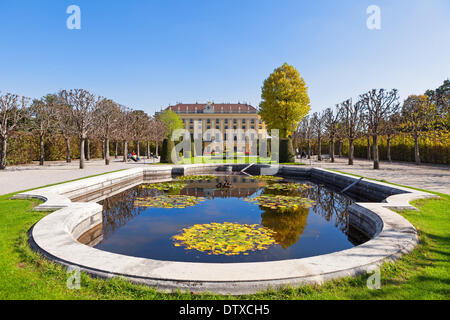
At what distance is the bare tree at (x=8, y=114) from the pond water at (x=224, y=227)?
1292 centimetres

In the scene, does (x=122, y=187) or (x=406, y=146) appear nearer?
(x=122, y=187)

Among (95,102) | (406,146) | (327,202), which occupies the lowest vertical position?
Result: (327,202)

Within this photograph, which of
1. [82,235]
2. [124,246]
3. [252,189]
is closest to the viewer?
[124,246]

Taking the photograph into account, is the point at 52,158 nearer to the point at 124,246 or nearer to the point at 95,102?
the point at 95,102

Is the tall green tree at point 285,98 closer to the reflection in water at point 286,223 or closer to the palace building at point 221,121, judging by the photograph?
the reflection in water at point 286,223

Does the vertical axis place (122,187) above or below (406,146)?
below

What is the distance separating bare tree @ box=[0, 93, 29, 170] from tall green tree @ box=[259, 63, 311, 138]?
21157 mm

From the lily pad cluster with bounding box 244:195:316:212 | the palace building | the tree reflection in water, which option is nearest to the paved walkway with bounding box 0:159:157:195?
the lily pad cluster with bounding box 244:195:316:212

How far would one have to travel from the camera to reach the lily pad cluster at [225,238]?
16.1 ft

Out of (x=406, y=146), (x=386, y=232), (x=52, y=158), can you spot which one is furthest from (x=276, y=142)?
(x=52, y=158)

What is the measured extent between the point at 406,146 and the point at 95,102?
2897 cm
